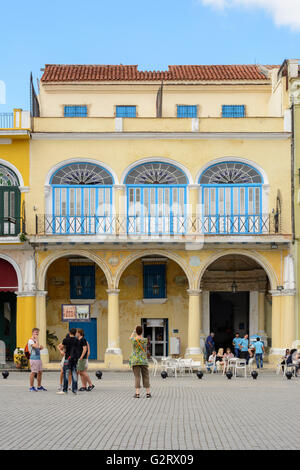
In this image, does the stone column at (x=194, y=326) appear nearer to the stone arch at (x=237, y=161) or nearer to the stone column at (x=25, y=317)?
the stone arch at (x=237, y=161)

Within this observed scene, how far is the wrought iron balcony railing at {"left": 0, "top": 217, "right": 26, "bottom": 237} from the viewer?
29.5m

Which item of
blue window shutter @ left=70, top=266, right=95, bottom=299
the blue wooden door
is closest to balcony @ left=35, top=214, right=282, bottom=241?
blue window shutter @ left=70, top=266, right=95, bottom=299

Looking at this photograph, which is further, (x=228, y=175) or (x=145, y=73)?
(x=145, y=73)

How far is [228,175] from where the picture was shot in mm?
30344

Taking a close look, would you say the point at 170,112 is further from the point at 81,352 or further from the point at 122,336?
the point at 81,352

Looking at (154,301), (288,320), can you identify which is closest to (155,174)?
(154,301)

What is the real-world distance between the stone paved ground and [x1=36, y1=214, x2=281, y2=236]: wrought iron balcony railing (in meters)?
8.75

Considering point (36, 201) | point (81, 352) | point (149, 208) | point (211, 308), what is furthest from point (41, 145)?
point (81, 352)

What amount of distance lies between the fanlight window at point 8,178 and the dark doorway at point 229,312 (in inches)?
347

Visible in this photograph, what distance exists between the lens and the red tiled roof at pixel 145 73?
34.9 meters

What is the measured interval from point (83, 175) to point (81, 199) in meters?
0.91

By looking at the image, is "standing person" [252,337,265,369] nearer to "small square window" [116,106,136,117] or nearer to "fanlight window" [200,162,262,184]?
"fanlight window" [200,162,262,184]

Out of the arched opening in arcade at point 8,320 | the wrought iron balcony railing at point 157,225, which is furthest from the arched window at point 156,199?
the arched opening in arcade at point 8,320

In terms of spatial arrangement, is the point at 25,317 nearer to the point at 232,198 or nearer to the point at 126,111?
the point at 232,198
